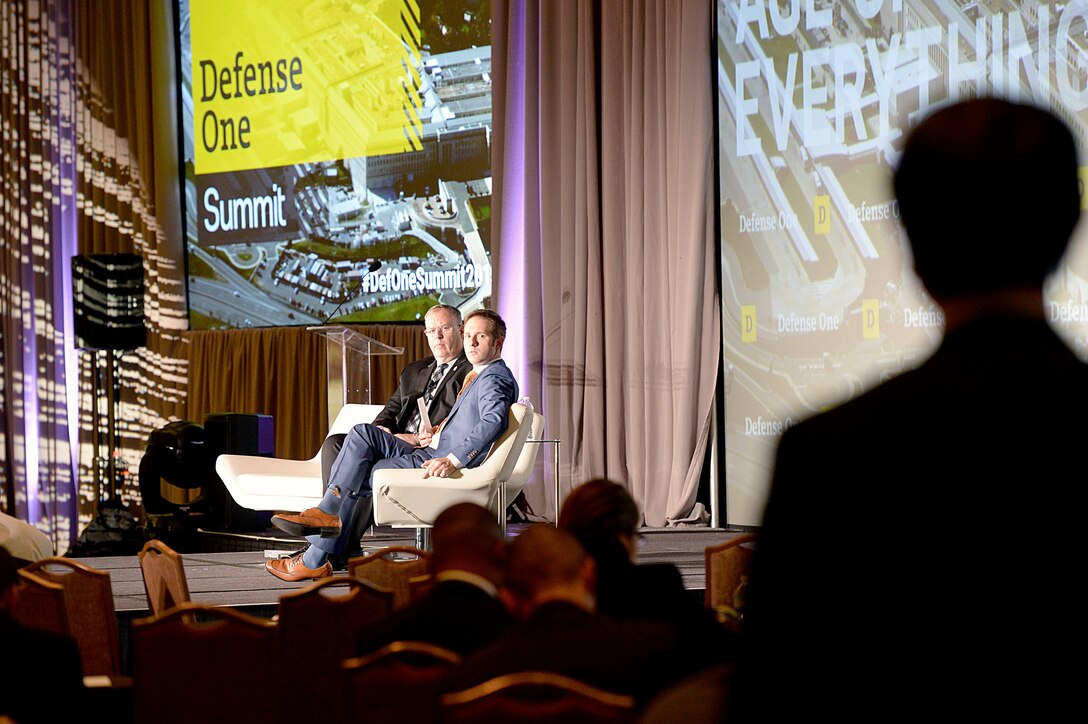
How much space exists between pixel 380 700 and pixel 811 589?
0.99 m

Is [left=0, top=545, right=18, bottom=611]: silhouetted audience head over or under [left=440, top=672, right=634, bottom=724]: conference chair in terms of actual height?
over

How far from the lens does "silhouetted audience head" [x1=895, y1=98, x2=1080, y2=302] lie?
868 millimetres

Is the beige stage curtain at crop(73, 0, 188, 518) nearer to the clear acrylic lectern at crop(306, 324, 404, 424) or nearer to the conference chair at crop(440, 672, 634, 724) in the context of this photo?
the clear acrylic lectern at crop(306, 324, 404, 424)

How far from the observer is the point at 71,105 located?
8.93 metres

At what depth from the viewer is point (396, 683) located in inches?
64.9

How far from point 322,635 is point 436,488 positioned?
2.49m

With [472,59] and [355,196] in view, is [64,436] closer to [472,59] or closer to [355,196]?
[355,196]

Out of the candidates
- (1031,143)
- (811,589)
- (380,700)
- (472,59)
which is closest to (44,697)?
(380,700)

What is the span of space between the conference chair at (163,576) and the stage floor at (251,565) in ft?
1.98

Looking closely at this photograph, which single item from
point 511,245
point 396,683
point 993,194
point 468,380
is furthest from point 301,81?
point 993,194

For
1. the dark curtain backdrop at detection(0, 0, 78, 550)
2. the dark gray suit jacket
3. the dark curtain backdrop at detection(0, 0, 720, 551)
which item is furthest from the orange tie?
the dark curtain backdrop at detection(0, 0, 78, 550)

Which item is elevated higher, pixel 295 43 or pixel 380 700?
pixel 295 43

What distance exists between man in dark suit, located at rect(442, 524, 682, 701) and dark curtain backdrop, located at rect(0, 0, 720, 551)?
5.32 metres

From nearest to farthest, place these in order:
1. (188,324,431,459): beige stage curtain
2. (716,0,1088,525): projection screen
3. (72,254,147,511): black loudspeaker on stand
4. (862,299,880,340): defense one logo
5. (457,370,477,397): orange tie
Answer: (457,370,477,397): orange tie, (716,0,1088,525): projection screen, (862,299,880,340): defense one logo, (72,254,147,511): black loudspeaker on stand, (188,324,431,459): beige stage curtain
